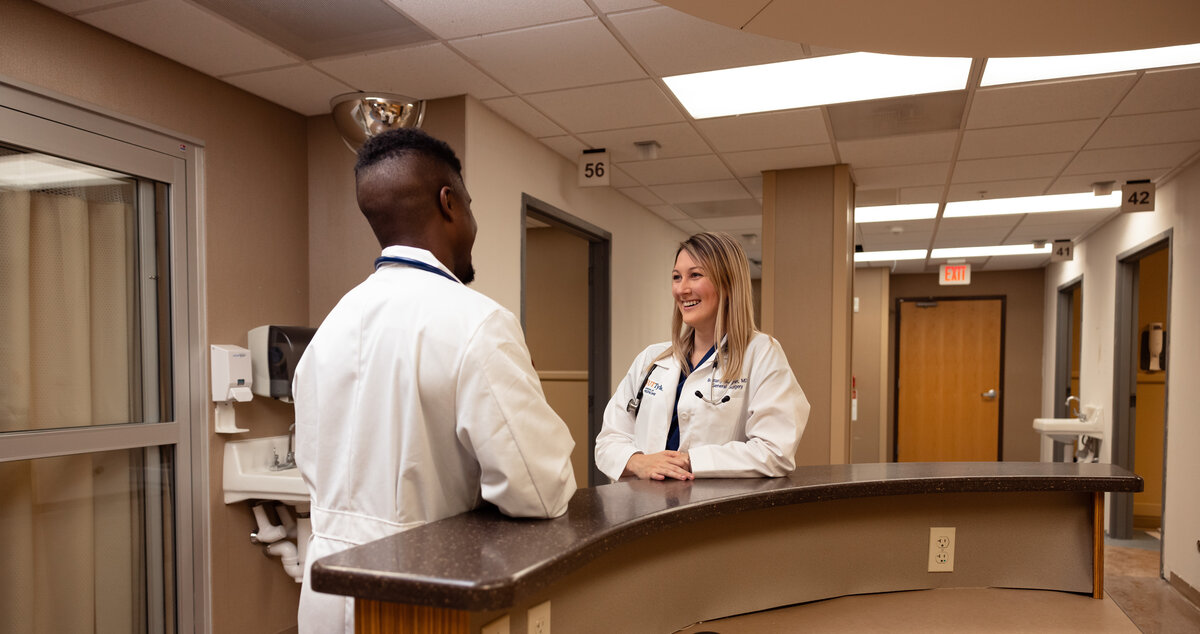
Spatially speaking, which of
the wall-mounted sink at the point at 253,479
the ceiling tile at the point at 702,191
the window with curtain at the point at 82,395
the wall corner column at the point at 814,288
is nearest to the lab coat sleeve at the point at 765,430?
the wall-mounted sink at the point at 253,479

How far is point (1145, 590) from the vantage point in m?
4.41

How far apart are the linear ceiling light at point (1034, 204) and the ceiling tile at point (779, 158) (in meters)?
1.70

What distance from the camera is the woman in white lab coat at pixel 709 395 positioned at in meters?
1.67

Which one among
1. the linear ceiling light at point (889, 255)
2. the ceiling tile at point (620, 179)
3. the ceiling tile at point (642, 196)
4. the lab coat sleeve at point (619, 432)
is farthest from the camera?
the linear ceiling light at point (889, 255)

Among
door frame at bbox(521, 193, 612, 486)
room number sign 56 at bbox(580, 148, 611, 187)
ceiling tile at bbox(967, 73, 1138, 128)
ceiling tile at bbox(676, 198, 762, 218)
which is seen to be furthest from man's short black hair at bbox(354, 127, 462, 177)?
ceiling tile at bbox(676, 198, 762, 218)

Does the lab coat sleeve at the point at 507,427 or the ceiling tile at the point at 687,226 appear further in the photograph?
the ceiling tile at the point at 687,226

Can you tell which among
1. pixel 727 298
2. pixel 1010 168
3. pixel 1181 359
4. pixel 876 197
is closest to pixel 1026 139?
pixel 1010 168

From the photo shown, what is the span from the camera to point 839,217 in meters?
4.47

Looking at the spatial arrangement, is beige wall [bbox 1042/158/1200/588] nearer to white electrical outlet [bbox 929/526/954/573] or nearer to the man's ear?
white electrical outlet [bbox 929/526/954/573]

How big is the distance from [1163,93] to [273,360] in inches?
151

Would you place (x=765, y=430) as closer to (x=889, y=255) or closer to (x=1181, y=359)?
(x=1181, y=359)

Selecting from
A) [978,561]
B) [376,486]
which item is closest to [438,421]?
[376,486]

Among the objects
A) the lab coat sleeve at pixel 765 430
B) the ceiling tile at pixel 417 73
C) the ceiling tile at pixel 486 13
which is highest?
the ceiling tile at pixel 486 13

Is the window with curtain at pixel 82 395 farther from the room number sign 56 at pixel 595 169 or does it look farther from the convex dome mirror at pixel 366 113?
the room number sign 56 at pixel 595 169
